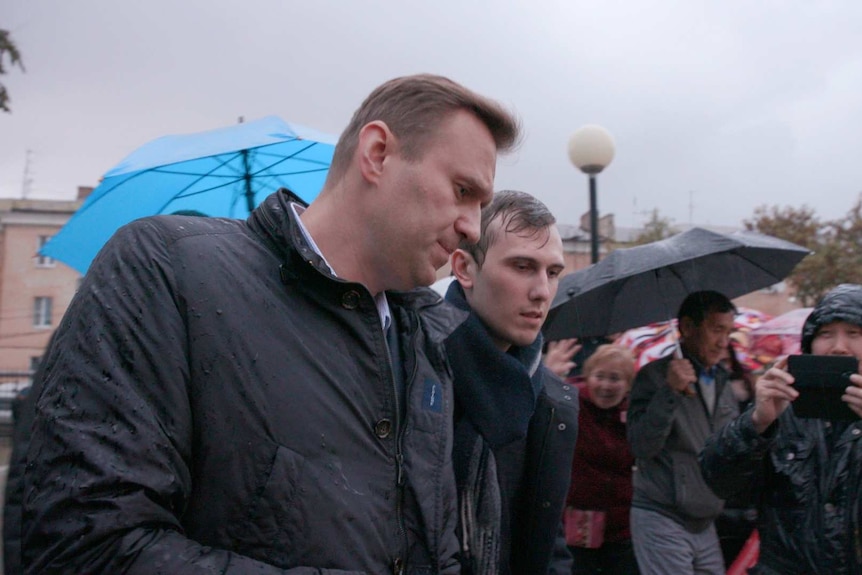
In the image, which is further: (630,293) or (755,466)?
(630,293)

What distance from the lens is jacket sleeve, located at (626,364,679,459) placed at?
155 inches

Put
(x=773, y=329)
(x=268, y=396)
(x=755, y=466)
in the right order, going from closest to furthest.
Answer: (x=268, y=396), (x=755, y=466), (x=773, y=329)

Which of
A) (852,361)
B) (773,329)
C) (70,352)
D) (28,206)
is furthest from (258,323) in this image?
(28,206)

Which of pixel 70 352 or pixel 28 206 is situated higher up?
pixel 70 352

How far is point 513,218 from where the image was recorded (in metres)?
2.52

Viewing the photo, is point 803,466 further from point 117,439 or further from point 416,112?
point 117,439

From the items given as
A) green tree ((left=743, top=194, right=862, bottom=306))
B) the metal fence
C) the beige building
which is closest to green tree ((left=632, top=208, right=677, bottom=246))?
green tree ((left=743, top=194, right=862, bottom=306))

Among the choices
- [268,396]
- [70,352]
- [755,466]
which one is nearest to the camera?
[70,352]

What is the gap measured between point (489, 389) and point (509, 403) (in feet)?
0.22

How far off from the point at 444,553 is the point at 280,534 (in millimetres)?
519

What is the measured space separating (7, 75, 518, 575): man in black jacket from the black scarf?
372 millimetres

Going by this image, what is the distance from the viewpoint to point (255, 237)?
1.52 m

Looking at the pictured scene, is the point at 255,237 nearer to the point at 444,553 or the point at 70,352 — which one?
the point at 70,352

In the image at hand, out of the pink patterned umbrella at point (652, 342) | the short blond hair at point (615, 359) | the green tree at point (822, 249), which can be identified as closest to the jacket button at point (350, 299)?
the short blond hair at point (615, 359)
